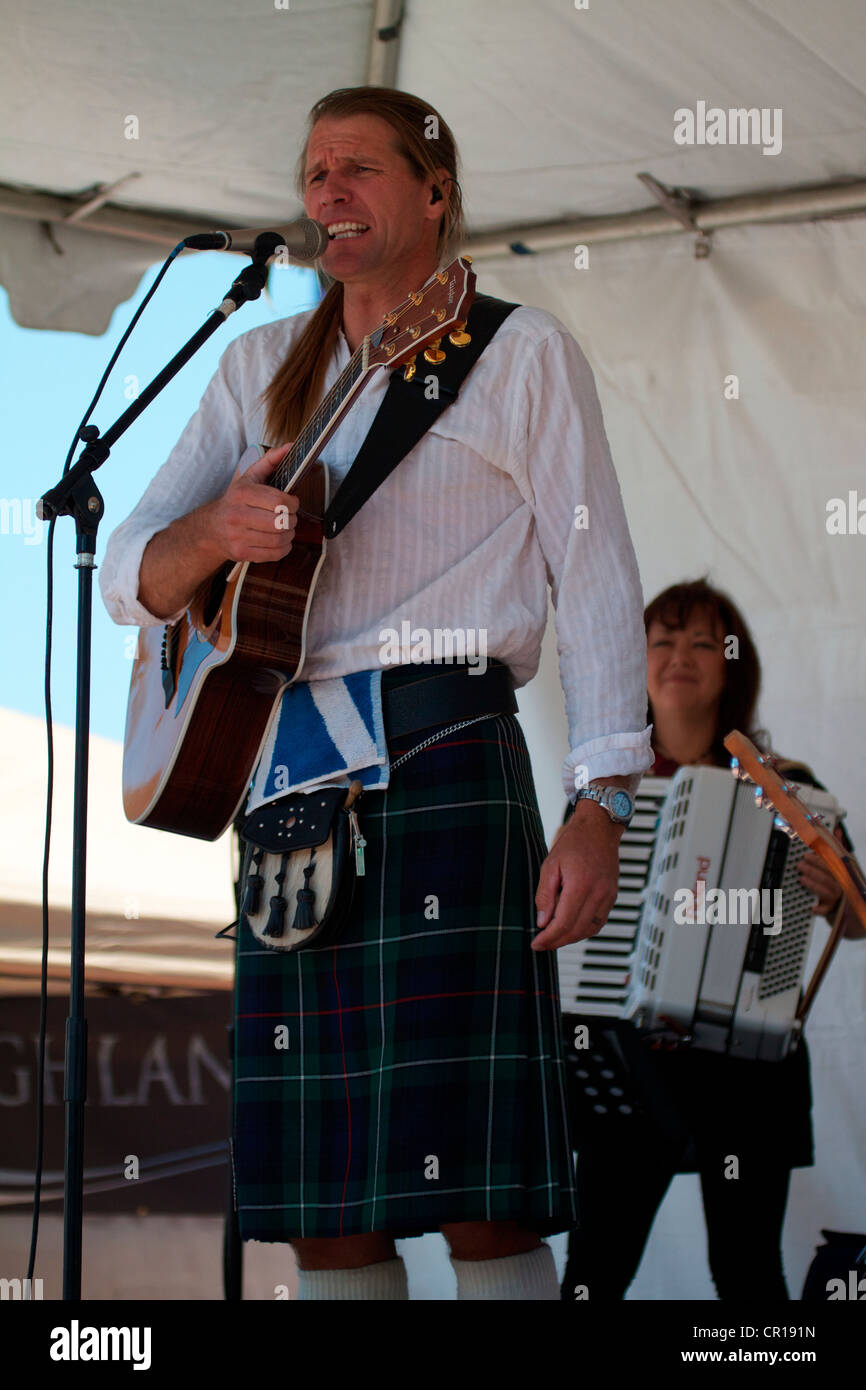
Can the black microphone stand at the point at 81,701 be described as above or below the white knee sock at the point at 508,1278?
above

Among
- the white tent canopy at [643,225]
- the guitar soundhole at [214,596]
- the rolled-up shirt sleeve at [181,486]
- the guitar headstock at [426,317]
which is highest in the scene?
the white tent canopy at [643,225]

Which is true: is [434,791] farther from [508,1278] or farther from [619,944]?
[619,944]

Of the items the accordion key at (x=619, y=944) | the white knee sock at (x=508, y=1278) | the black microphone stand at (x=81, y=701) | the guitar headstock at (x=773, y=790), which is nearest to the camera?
the white knee sock at (x=508, y=1278)

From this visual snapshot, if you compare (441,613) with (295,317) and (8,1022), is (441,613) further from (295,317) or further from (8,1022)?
(8,1022)

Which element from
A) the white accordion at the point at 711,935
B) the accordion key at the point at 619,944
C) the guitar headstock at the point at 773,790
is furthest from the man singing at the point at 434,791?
the accordion key at the point at 619,944

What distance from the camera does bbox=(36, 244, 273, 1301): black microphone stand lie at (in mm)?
1666

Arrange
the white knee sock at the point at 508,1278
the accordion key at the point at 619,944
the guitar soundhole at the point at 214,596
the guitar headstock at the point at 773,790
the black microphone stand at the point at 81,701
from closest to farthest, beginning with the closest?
the white knee sock at the point at 508,1278 < the black microphone stand at the point at 81,701 < the guitar soundhole at the point at 214,596 < the guitar headstock at the point at 773,790 < the accordion key at the point at 619,944

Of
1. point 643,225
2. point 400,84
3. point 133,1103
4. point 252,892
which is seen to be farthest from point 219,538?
point 133,1103

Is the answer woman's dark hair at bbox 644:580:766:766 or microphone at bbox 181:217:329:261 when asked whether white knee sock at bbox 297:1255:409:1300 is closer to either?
microphone at bbox 181:217:329:261

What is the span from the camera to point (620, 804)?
1.74m

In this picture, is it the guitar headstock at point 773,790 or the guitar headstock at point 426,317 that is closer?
the guitar headstock at point 426,317

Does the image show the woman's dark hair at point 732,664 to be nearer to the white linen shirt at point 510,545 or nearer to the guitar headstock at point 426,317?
the white linen shirt at point 510,545

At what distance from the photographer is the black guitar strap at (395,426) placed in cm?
176

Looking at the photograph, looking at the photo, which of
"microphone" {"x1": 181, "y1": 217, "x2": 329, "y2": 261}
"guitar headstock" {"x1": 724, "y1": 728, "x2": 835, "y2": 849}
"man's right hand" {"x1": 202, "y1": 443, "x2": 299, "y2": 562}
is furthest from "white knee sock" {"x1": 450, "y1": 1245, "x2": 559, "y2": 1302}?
"guitar headstock" {"x1": 724, "y1": 728, "x2": 835, "y2": 849}
